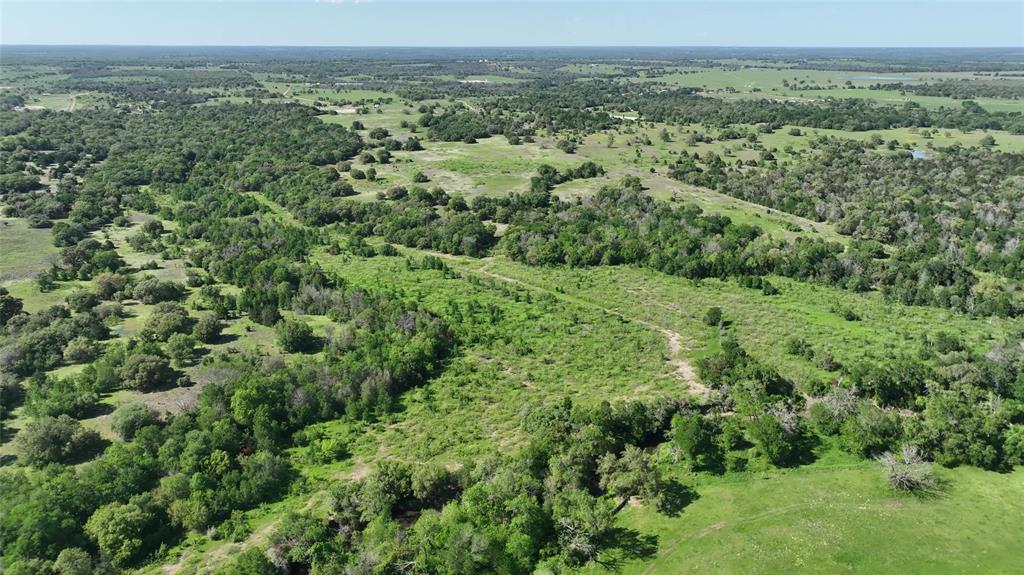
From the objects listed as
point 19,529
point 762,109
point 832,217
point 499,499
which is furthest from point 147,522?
point 762,109

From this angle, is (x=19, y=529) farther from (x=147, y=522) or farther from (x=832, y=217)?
(x=832, y=217)

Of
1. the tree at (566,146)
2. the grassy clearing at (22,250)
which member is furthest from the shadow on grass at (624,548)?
the tree at (566,146)

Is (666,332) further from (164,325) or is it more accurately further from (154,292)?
(154,292)

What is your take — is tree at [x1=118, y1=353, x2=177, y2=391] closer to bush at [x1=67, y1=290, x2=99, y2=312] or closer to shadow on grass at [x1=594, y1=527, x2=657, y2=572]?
bush at [x1=67, y1=290, x2=99, y2=312]

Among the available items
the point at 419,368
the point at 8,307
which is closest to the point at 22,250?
the point at 8,307

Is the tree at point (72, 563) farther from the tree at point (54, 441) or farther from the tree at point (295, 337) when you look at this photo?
the tree at point (295, 337)

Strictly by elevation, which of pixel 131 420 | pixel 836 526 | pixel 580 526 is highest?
pixel 131 420
